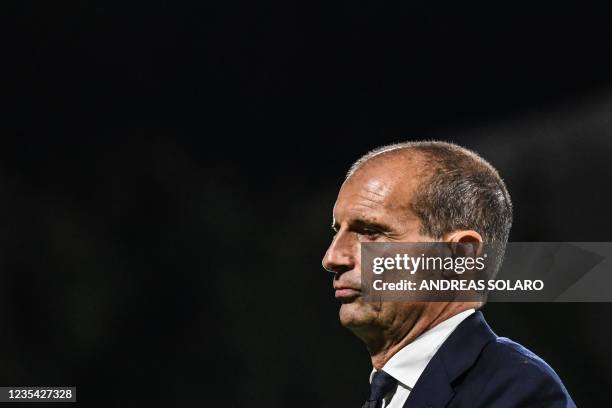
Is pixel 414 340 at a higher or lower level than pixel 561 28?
lower

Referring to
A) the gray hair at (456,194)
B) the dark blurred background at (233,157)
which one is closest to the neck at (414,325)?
the gray hair at (456,194)

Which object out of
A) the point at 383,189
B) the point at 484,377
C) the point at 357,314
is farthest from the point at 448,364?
the point at 383,189

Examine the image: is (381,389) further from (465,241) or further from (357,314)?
(465,241)

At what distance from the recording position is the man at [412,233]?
106cm

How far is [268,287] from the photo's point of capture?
2.63 m

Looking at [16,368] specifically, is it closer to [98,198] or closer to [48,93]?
[98,198]

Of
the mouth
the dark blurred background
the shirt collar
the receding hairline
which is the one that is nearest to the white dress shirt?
the shirt collar

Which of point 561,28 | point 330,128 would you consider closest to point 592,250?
point 561,28

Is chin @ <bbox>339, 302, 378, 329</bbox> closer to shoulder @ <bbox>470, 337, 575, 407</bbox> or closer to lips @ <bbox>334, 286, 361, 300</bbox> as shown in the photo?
lips @ <bbox>334, 286, 361, 300</bbox>

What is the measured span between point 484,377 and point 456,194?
268 millimetres

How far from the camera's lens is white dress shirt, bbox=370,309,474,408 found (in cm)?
105

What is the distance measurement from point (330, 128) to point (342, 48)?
0.30 metres

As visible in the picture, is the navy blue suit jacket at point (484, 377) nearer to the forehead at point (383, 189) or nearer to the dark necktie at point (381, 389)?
the dark necktie at point (381, 389)

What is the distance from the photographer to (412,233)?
1089mm
